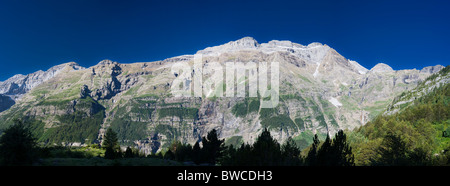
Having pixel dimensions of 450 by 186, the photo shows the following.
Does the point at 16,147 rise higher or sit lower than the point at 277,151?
higher

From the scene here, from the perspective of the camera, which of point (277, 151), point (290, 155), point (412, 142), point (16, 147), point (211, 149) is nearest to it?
point (16, 147)

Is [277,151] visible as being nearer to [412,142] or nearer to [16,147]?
[16,147]

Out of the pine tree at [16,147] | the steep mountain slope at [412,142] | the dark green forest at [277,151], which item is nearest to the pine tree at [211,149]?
the dark green forest at [277,151]

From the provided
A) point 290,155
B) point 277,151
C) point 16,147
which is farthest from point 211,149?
point 16,147

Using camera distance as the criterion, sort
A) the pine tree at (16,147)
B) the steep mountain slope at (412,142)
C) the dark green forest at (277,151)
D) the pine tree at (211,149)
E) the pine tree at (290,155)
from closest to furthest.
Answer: the pine tree at (16,147), the dark green forest at (277,151), the pine tree at (290,155), the steep mountain slope at (412,142), the pine tree at (211,149)

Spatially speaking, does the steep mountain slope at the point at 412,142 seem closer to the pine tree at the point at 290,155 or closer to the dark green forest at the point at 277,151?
the dark green forest at the point at 277,151

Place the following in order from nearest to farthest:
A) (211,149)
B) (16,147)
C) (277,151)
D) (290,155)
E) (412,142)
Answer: (16,147) → (277,151) → (290,155) → (211,149) → (412,142)

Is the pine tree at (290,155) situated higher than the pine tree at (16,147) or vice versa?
the pine tree at (16,147)

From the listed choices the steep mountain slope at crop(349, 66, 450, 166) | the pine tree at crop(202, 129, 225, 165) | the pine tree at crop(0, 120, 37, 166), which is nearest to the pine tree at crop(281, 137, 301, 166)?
the steep mountain slope at crop(349, 66, 450, 166)
